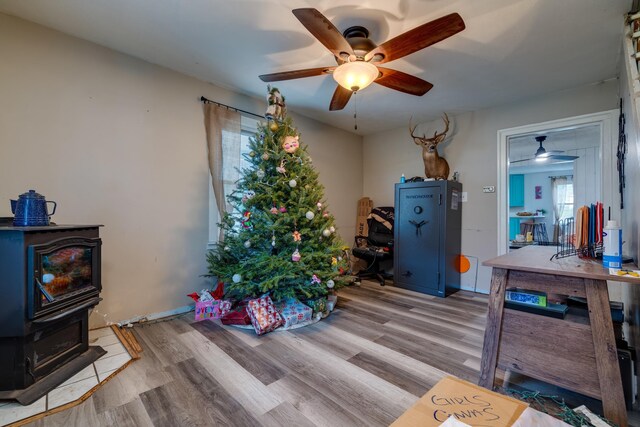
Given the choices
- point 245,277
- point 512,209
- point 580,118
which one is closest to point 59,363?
point 245,277

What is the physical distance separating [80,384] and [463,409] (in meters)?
2.00

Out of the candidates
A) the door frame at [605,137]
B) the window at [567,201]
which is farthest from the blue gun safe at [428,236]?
the window at [567,201]

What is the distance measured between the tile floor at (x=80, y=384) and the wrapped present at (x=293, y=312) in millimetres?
1156

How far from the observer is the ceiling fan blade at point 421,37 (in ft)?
4.81

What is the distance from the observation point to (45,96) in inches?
80.8

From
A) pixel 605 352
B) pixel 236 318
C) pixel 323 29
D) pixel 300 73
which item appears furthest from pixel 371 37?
pixel 236 318

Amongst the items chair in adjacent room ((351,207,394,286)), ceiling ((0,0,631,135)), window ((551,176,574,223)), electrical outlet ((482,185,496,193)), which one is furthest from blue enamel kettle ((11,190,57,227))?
window ((551,176,574,223))

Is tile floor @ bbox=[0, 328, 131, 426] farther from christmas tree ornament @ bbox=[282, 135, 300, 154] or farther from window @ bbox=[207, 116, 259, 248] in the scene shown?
christmas tree ornament @ bbox=[282, 135, 300, 154]

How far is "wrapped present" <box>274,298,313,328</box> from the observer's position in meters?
2.43

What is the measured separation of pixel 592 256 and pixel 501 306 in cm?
71

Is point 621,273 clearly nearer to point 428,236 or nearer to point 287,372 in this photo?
point 287,372

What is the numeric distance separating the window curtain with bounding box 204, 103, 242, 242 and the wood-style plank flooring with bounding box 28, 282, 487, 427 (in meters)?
1.27

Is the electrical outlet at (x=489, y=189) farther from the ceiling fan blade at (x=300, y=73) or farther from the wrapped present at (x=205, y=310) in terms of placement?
the wrapped present at (x=205, y=310)

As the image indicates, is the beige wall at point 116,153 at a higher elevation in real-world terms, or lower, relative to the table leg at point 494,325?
higher
